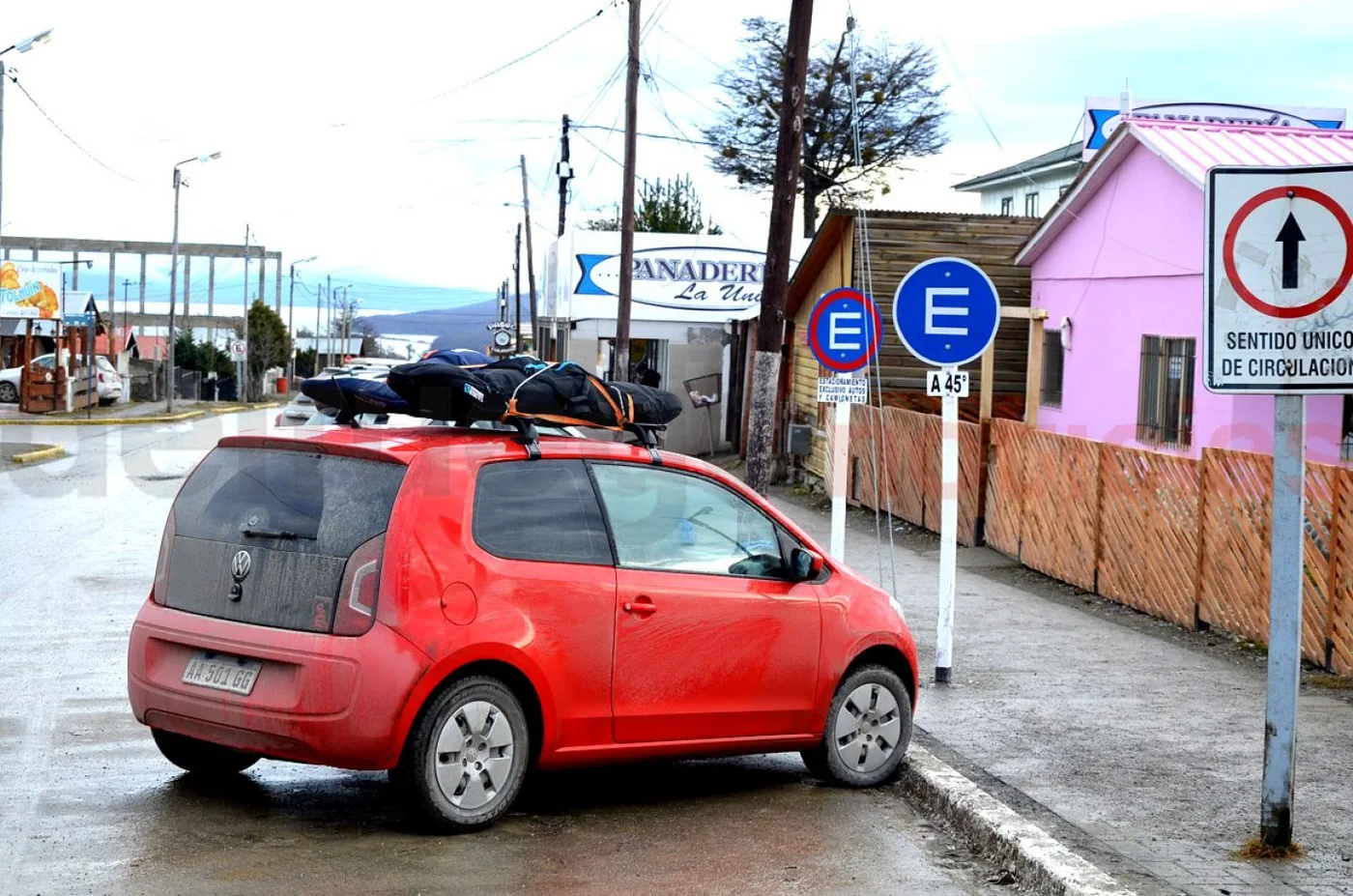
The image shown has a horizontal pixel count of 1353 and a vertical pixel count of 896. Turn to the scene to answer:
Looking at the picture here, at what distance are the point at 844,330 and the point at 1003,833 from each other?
6.20 metres

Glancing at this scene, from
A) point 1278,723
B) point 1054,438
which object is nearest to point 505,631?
point 1278,723

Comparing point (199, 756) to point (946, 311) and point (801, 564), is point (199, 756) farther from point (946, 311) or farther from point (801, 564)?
point (946, 311)

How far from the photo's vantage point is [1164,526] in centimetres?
1362

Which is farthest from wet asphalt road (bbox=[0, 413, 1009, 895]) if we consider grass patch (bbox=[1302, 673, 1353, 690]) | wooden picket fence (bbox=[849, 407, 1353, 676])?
wooden picket fence (bbox=[849, 407, 1353, 676])

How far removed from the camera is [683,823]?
6.86 m

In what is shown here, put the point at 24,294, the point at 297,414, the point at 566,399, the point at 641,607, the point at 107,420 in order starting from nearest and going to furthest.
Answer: the point at 641,607 < the point at 566,399 < the point at 297,414 < the point at 107,420 < the point at 24,294

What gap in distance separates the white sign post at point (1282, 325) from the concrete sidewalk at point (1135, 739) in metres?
0.46

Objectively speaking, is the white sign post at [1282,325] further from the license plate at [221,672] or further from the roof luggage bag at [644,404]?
the license plate at [221,672]

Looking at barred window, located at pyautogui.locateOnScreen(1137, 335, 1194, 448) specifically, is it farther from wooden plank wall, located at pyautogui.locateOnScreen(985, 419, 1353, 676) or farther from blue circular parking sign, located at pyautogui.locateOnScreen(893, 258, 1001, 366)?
blue circular parking sign, located at pyautogui.locateOnScreen(893, 258, 1001, 366)

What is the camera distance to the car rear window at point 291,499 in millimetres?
6305

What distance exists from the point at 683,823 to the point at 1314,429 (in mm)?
11000

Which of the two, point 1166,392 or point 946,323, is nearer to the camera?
point 946,323

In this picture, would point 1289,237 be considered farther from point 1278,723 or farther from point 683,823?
point 683,823

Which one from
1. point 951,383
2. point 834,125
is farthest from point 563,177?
point 951,383
